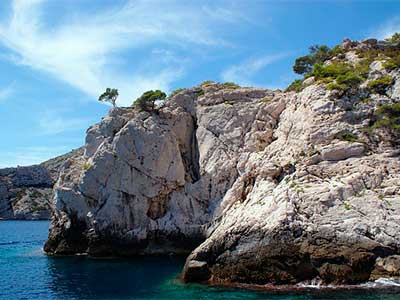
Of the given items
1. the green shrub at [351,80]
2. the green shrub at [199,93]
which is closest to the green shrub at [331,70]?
the green shrub at [351,80]

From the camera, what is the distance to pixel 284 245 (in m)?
29.5

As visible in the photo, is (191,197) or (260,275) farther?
(191,197)

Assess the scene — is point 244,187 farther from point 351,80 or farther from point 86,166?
point 86,166

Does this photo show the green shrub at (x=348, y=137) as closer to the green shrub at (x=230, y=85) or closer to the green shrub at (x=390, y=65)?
the green shrub at (x=390, y=65)

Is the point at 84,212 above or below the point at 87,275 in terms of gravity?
above

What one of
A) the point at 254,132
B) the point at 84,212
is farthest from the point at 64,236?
the point at 254,132

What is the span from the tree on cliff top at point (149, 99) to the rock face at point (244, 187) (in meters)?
1.25

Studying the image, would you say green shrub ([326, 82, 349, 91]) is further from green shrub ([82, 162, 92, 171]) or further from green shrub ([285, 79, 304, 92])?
green shrub ([82, 162, 92, 171])

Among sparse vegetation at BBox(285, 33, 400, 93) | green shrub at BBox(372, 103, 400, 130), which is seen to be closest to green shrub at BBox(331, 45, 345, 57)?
sparse vegetation at BBox(285, 33, 400, 93)

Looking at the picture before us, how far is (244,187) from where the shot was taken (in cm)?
3972

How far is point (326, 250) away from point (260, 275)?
15.2 feet

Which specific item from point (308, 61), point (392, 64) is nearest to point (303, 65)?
point (308, 61)

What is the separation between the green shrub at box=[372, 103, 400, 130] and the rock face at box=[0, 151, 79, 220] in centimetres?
14352

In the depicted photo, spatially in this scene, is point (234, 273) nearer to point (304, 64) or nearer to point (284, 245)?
point (284, 245)
